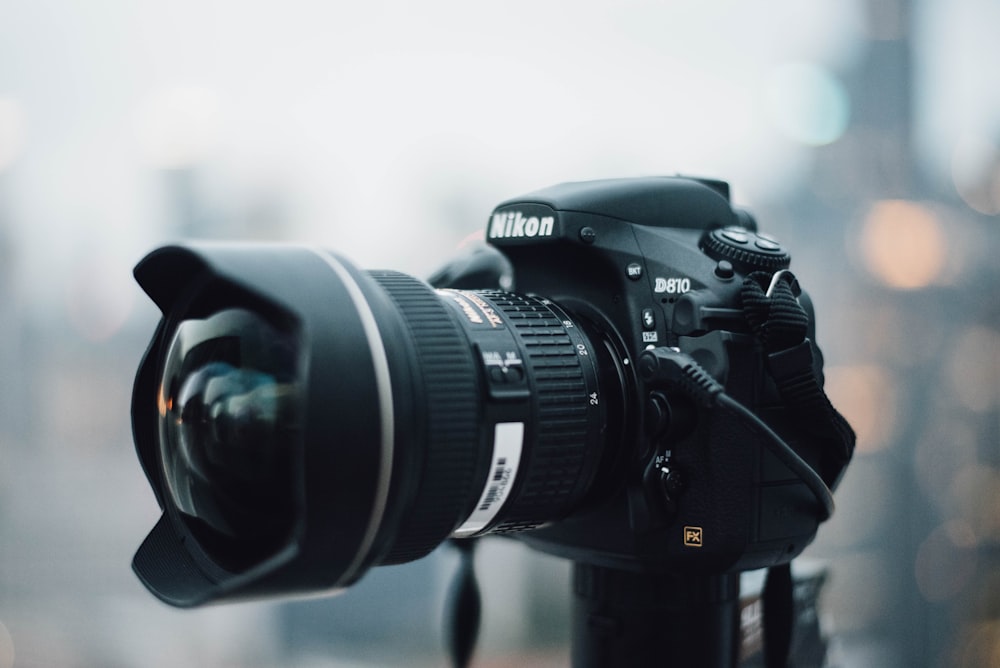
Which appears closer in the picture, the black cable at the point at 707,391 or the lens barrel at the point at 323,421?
the lens barrel at the point at 323,421

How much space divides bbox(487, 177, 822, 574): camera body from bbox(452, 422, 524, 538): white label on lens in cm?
9

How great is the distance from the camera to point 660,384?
0.66 m

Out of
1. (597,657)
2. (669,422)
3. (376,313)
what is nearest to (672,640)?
(597,657)

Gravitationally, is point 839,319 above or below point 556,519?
below

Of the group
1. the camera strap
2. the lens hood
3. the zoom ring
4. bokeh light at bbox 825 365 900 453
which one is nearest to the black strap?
the camera strap

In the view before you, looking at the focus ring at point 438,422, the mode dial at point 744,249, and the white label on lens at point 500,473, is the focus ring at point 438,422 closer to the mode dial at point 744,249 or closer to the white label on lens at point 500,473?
the white label on lens at point 500,473

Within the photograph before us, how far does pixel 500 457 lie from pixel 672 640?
0.22 metres

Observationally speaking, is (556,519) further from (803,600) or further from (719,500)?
(803,600)

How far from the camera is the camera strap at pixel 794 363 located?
25.9 inches

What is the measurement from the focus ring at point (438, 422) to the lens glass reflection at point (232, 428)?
0.24ft

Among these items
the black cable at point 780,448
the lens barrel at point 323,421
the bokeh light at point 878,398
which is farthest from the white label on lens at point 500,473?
the bokeh light at point 878,398

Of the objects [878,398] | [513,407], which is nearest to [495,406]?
[513,407]

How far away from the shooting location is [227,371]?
0.53 m

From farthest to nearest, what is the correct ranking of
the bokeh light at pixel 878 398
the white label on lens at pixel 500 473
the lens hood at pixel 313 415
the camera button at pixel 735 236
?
the bokeh light at pixel 878 398
the camera button at pixel 735 236
the white label on lens at pixel 500 473
the lens hood at pixel 313 415
